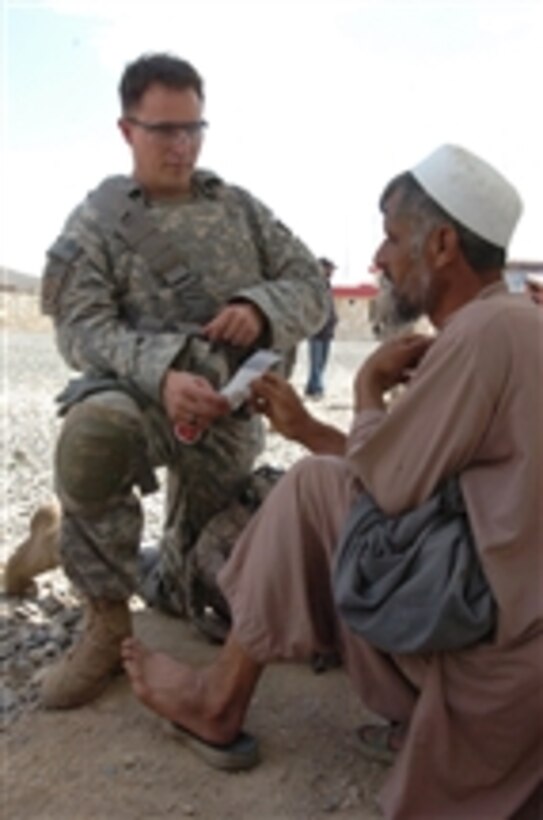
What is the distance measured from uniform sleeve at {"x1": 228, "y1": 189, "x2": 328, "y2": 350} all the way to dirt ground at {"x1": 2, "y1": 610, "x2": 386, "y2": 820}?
1219 mm

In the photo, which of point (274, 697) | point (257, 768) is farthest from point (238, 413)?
point (257, 768)

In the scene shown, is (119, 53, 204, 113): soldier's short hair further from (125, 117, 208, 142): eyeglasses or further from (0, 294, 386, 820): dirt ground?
(0, 294, 386, 820): dirt ground

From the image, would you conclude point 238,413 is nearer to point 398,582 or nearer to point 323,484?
point 323,484

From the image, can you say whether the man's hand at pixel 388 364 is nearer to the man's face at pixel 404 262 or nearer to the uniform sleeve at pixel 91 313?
the man's face at pixel 404 262

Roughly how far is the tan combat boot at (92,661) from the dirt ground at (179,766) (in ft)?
0.15

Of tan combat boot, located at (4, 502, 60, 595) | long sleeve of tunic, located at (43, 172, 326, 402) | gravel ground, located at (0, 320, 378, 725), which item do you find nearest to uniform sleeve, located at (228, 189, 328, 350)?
long sleeve of tunic, located at (43, 172, 326, 402)

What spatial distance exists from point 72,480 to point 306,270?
1207 mm

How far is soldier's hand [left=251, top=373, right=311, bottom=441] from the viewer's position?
3141 millimetres

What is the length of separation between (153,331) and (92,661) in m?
1.13

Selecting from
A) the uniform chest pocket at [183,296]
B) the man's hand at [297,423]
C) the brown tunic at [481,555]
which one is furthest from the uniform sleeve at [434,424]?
the uniform chest pocket at [183,296]

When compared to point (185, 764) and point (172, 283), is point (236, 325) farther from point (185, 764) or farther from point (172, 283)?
point (185, 764)

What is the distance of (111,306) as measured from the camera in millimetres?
3619

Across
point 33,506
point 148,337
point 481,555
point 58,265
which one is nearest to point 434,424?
point 481,555

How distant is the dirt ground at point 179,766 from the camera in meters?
2.75
